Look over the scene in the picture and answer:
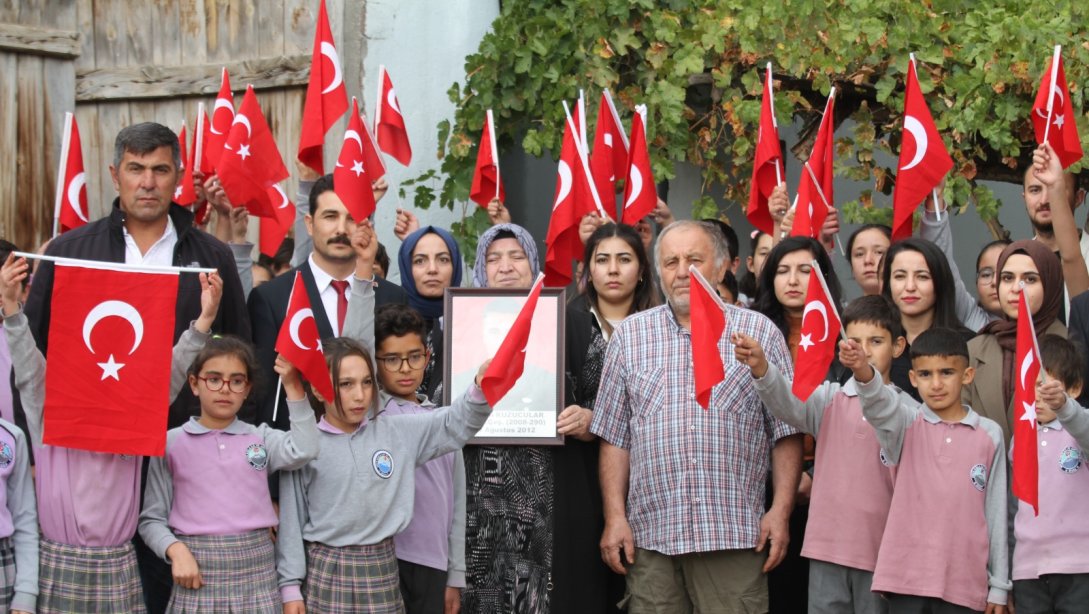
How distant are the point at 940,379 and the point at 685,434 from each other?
0.91 meters

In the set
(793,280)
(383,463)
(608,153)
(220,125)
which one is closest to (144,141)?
(383,463)

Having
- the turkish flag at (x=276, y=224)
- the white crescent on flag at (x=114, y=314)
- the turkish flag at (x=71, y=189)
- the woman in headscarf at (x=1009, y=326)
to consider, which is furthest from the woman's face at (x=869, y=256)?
the turkish flag at (x=71, y=189)

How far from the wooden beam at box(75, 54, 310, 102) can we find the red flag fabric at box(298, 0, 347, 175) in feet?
5.01

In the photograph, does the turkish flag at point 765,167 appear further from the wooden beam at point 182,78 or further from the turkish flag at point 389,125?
the wooden beam at point 182,78

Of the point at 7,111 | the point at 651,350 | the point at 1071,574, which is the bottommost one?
the point at 1071,574

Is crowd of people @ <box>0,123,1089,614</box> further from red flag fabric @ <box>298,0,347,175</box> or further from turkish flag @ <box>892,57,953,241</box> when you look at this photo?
red flag fabric @ <box>298,0,347,175</box>

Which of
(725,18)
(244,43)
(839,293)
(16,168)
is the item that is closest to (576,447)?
(839,293)

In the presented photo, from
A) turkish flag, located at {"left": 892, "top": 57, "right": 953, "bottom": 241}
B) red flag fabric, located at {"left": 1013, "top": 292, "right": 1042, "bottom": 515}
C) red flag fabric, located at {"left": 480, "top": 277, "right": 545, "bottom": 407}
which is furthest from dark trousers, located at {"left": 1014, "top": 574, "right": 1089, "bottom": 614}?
turkish flag, located at {"left": 892, "top": 57, "right": 953, "bottom": 241}

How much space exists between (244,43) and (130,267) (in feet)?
13.8

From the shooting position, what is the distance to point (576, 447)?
6062 millimetres

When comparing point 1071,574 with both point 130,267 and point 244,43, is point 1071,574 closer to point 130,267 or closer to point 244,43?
point 130,267

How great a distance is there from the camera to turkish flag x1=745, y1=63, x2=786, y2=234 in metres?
7.45

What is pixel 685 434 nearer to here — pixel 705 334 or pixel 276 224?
pixel 705 334

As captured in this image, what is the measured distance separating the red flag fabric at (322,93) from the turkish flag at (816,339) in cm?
272
